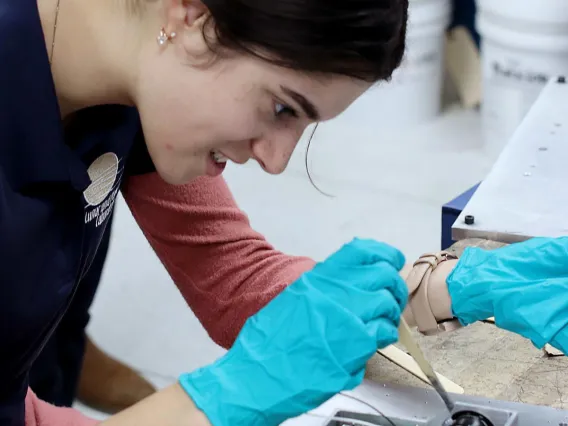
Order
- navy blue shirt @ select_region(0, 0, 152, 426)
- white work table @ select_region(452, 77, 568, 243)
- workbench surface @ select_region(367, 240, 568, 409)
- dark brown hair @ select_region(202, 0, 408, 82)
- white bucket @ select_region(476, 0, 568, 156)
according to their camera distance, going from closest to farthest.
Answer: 1. dark brown hair @ select_region(202, 0, 408, 82)
2. navy blue shirt @ select_region(0, 0, 152, 426)
3. workbench surface @ select_region(367, 240, 568, 409)
4. white work table @ select_region(452, 77, 568, 243)
5. white bucket @ select_region(476, 0, 568, 156)

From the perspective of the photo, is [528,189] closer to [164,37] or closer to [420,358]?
[420,358]

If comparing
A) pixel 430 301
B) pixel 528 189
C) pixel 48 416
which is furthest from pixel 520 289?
pixel 48 416

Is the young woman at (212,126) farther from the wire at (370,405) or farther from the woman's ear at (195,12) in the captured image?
the wire at (370,405)

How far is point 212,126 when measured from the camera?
2.60ft

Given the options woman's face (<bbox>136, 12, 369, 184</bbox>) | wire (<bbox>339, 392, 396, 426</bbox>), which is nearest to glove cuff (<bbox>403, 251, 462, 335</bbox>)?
wire (<bbox>339, 392, 396, 426</bbox>)

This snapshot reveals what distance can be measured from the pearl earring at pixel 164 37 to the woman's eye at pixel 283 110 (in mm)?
112

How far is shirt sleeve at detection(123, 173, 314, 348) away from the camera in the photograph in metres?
1.09

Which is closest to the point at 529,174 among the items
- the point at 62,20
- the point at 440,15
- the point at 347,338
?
the point at 347,338

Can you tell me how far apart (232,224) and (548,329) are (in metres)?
0.44

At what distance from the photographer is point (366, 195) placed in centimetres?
260

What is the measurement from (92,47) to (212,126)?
0.14 metres

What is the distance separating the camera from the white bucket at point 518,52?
235 cm

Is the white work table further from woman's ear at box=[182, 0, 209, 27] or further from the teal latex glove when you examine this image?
woman's ear at box=[182, 0, 209, 27]

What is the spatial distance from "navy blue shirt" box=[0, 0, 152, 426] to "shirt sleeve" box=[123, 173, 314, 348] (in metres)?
0.11
